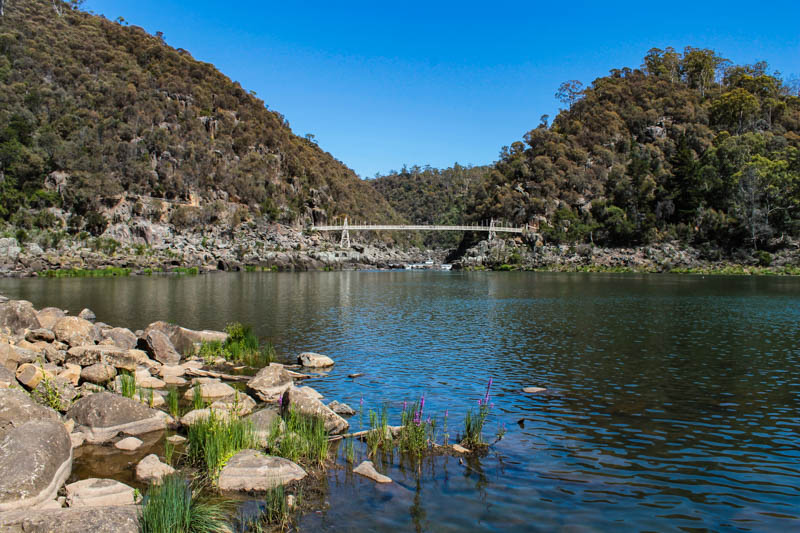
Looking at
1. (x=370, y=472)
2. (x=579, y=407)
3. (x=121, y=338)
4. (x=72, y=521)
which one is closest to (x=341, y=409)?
(x=370, y=472)

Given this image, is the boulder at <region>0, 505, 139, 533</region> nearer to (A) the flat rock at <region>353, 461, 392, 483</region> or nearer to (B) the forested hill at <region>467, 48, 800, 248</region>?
(A) the flat rock at <region>353, 461, 392, 483</region>

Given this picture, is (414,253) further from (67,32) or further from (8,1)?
(8,1)

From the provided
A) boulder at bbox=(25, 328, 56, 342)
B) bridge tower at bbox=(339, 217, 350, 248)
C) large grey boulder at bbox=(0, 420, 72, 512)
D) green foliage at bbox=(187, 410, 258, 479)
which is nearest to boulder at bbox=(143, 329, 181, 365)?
boulder at bbox=(25, 328, 56, 342)

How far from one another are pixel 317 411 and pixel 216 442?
271 cm

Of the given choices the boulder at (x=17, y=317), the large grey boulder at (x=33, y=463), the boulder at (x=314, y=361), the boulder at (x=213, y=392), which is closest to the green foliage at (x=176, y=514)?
the large grey boulder at (x=33, y=463)

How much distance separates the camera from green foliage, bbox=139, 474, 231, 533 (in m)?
6.75

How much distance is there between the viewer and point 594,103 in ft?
558

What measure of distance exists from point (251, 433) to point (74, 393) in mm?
5670

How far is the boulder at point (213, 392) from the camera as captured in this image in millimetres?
14711

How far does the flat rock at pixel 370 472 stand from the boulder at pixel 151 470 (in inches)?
133

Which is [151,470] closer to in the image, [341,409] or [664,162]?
[341,409]

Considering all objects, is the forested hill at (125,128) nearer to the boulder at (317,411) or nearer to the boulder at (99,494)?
the boulder at (317,411)

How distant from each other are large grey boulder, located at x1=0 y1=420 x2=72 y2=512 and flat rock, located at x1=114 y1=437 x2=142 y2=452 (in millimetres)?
1672

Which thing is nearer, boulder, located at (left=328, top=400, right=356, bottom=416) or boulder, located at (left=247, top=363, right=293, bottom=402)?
boulder, located at (left=328, top=400, right=356, bottom=416)
